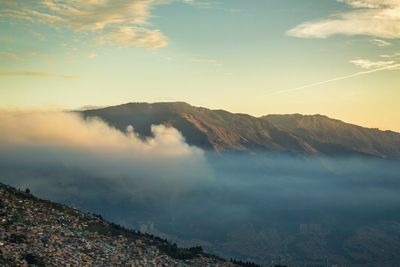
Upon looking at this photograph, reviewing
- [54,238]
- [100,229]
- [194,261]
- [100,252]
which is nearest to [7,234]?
[54,238]

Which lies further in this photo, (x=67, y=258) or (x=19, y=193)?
(x=19, y=193)

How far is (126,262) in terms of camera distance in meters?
58.1

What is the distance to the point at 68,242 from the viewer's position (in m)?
58.3

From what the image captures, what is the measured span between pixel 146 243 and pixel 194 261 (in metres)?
7.31

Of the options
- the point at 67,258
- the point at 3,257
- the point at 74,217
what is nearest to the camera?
the point at 3,257

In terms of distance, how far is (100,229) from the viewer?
67.3 m

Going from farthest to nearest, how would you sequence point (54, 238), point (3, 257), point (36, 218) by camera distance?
point (36, 218)
point (54, 238)
point (3, 257)

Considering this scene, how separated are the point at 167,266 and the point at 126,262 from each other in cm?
513

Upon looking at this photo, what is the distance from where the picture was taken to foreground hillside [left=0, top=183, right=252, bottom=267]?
172 ft

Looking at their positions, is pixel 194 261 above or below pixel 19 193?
below

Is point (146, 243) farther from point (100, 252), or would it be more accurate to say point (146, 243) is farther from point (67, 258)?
point (67, 258)

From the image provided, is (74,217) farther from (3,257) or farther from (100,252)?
(3,257)

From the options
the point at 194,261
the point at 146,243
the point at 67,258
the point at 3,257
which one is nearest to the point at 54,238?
the point at 67,258

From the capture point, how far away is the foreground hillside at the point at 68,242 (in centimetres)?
5250
